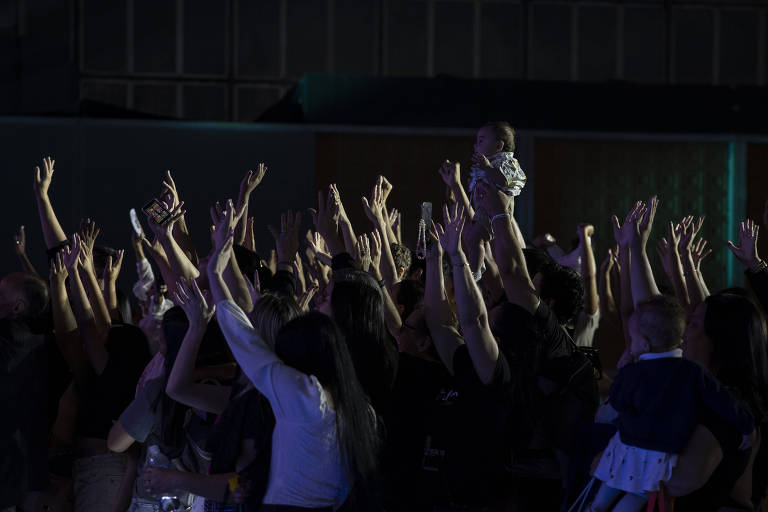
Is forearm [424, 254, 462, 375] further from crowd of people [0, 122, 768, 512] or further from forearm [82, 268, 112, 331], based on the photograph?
forearm [82, 268, 112, 331]

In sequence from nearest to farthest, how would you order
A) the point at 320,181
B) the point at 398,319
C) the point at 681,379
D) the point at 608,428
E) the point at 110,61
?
the point at 681,379 < the point at 608,428 < the point at 398,319 < the point at 320,181 < the point at 110,61

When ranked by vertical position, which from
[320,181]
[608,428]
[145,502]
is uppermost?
[320,181]

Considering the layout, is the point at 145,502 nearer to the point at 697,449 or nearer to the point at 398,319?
the point at 398,319

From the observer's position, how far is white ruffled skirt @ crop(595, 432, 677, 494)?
3260mm

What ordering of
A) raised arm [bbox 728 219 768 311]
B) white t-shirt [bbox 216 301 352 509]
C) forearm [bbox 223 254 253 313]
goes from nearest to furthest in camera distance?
white t-shirt [bbox 216 301 352 509] → forearm [bbox 223 254 253 313] → raised arm [bbox 728 219 768 311]

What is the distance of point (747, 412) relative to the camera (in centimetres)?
325

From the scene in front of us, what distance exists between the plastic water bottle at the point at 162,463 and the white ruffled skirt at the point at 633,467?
4.95 feet

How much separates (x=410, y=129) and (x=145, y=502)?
7.01 metres

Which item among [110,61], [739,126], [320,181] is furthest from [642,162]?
[110,61]

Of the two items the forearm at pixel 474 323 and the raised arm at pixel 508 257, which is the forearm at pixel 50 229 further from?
the forearm at pixel 474 323

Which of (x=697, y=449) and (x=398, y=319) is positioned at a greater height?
(x=398, y=319)

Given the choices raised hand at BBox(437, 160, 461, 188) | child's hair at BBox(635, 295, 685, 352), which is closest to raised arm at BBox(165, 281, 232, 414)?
child's hair at BBox(635, 295, 685, 352)

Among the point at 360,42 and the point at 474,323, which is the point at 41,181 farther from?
the point at 360,42

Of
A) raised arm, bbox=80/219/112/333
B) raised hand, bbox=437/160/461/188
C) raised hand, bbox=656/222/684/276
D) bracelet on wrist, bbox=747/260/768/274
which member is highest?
raised hand, bbox=437/160/461/188
